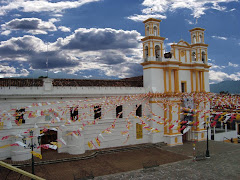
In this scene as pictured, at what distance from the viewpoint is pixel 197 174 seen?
14.4 meters

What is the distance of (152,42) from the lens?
23188mm

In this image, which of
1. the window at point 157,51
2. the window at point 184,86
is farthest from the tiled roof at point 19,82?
the window at point 184,86

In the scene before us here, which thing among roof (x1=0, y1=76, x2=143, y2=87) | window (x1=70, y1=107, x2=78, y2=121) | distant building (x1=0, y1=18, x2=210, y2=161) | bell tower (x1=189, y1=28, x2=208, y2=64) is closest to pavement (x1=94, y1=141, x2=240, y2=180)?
distant building (x1=0, y1=18, x2=210, y2=161)

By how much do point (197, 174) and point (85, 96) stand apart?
11058 millimetres

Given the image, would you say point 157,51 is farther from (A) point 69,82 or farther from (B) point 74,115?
(B) point 74,115

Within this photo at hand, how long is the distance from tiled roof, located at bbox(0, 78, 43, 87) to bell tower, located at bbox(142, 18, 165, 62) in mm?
11344

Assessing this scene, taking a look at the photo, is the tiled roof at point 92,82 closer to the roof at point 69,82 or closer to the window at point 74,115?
the roof at point 69,82

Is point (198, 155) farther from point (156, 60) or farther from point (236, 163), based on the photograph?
point (156, 60)

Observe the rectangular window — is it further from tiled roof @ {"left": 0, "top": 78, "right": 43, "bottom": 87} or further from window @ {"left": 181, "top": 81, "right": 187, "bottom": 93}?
tiled roof @ {"left": 0, "top": 78, "right": 43, "bottom": 87}

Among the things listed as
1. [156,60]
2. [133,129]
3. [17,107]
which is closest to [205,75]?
[156,60]

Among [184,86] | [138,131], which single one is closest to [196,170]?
[138,131]

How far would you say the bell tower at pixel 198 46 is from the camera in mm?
26312

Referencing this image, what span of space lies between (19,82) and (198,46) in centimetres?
2030

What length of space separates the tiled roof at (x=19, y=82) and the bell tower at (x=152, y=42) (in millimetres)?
11344
